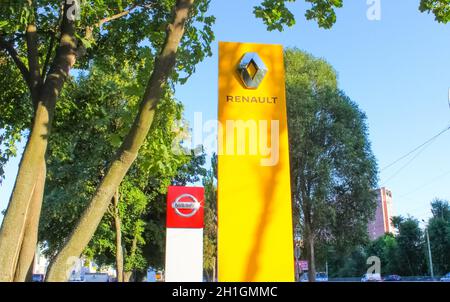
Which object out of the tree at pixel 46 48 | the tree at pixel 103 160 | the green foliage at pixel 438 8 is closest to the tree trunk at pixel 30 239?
the tree at pixel 46 48

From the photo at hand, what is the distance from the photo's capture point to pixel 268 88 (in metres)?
5.70

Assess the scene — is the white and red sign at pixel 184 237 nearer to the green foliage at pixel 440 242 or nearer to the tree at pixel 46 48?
the tree at pixel 46 48

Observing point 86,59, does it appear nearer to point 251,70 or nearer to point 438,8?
point 251,70

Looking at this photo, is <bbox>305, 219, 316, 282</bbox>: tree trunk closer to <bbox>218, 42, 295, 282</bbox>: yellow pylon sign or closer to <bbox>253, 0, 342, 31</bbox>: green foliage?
<bbox>253, 0, 342, 31</bbox>: green foliage

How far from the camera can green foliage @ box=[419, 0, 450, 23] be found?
312 inches

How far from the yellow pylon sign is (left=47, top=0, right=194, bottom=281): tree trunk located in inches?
25.8

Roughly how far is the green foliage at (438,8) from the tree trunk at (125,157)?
14.9ft

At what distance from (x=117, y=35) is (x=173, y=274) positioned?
550 centimetres

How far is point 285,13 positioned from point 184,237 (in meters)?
5.93

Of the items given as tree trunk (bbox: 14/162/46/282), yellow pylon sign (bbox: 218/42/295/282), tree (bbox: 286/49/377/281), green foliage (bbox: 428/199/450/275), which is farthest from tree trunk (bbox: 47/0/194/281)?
green foliage (bbox: 428/199/450/275)

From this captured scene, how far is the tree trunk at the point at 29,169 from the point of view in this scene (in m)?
5.72

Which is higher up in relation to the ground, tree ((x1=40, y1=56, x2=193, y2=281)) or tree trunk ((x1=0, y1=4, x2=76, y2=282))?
tree ((x1=40, y1=56, x2=193, y2=281))
